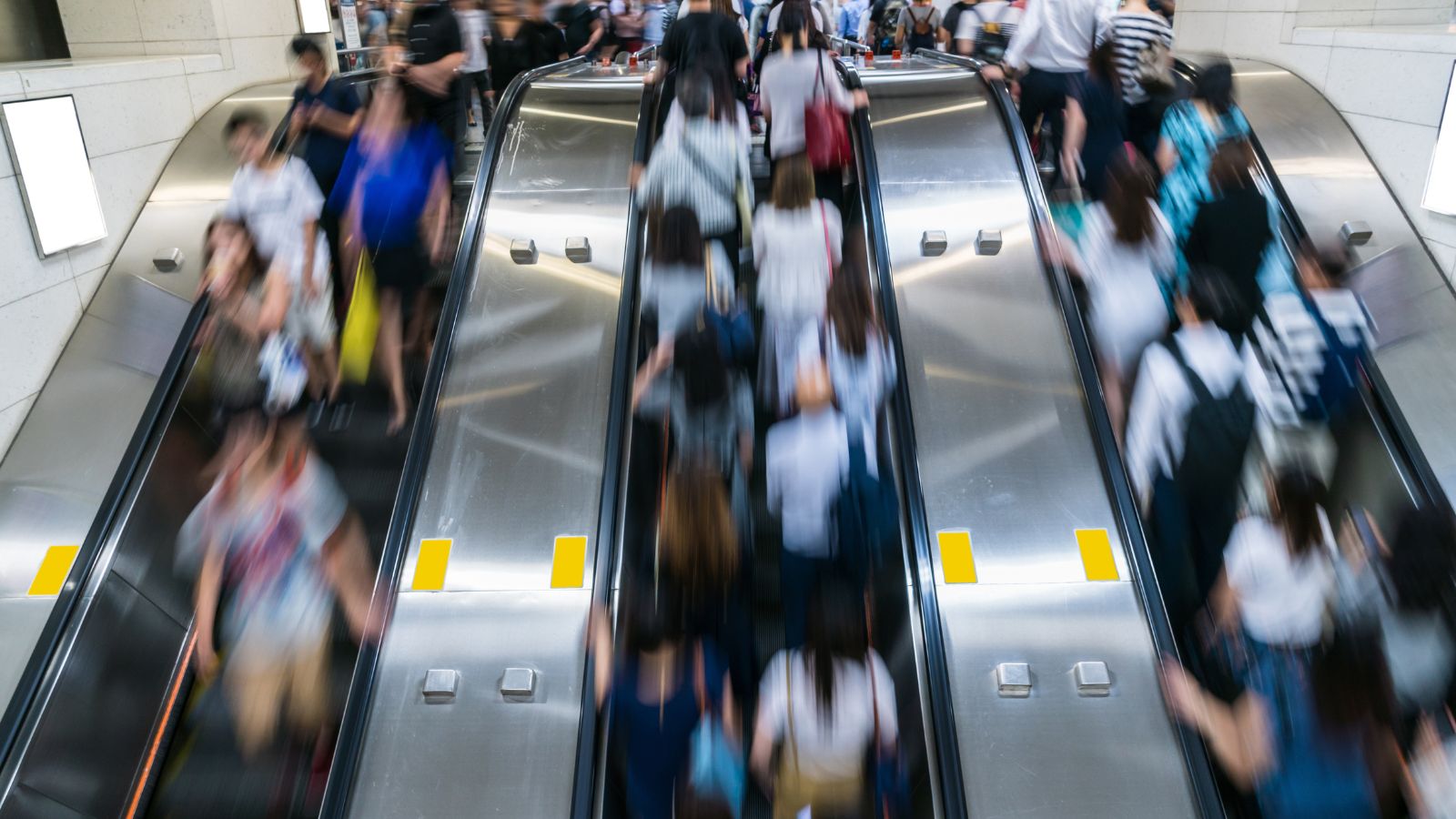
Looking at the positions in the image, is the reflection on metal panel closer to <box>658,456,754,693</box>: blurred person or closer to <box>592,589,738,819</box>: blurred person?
<box>658,456,754,693</box>: blurred person

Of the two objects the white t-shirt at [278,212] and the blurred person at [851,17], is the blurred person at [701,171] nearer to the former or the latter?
the white t-shirt at [278,212]

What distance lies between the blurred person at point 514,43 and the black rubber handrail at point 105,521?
3203 mm

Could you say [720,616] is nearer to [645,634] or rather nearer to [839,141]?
[645,634]

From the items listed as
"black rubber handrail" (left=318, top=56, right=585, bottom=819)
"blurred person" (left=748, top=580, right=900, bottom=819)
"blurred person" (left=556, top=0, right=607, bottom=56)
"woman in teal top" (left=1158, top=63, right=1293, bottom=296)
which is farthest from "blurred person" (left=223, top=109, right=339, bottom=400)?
"blurred person" (left=556, top=0, right=607, bottom=56)

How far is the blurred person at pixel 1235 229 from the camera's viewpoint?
3344mm

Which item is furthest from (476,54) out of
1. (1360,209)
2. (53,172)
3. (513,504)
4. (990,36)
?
(1360,209)

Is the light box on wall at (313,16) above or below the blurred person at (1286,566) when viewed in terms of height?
above

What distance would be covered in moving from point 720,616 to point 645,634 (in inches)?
12.5

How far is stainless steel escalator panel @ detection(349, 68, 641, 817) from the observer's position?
9.55 ft

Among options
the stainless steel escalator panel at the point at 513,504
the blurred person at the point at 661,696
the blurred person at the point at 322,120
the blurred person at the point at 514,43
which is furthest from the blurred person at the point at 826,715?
the blurred person at the point at 514,43

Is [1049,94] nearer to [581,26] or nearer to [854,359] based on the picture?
[854,359]

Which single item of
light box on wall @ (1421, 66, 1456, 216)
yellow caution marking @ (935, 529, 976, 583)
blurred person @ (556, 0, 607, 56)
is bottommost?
yellow caution marking @ (935, 529, 976, 583)

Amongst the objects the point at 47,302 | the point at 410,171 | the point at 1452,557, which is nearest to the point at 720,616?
the point at 1452,557

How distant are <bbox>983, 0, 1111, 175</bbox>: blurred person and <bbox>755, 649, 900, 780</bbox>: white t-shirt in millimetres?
3743
